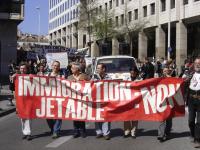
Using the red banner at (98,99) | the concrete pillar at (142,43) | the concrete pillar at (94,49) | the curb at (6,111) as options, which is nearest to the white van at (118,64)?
the curb at (6,111)

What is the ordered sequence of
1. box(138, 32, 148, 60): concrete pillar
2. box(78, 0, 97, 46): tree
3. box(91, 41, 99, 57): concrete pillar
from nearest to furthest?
box(138, 32, 148, 60): concrete pillar < box(78, 0, 97, 46): tree < box(91, 41, 99, 57): concrete pillar

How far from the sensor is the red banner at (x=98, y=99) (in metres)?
11.6

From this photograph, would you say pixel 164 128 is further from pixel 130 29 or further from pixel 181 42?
pixel 130 29

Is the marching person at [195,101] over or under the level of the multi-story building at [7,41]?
under

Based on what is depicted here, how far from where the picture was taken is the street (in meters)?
10.5

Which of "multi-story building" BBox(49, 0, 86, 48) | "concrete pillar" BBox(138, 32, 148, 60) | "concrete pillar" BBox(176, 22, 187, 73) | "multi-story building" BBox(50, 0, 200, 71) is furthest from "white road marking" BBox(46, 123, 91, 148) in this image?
"multi-story building" BBox(49, 0, 86, 48)

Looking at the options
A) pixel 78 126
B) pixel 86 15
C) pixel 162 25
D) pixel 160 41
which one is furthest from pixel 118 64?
pixel 86 15

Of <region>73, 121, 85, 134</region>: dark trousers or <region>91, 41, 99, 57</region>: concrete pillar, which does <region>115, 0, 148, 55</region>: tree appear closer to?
<region>91, 41, 99, 57</region>: concrete pillar

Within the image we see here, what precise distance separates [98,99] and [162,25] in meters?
54.1

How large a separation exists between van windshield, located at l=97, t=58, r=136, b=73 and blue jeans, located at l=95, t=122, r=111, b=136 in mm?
8939

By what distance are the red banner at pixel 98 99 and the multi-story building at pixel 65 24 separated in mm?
84746

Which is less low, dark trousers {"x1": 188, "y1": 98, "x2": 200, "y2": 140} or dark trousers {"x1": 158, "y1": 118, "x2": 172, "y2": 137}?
dark trousers {"x1": 188, "y1": 98, "x2": 200, "y2": 140}

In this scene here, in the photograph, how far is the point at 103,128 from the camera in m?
11.7

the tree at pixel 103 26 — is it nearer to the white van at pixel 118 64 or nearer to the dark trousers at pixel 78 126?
the white van at pixel 118 64
